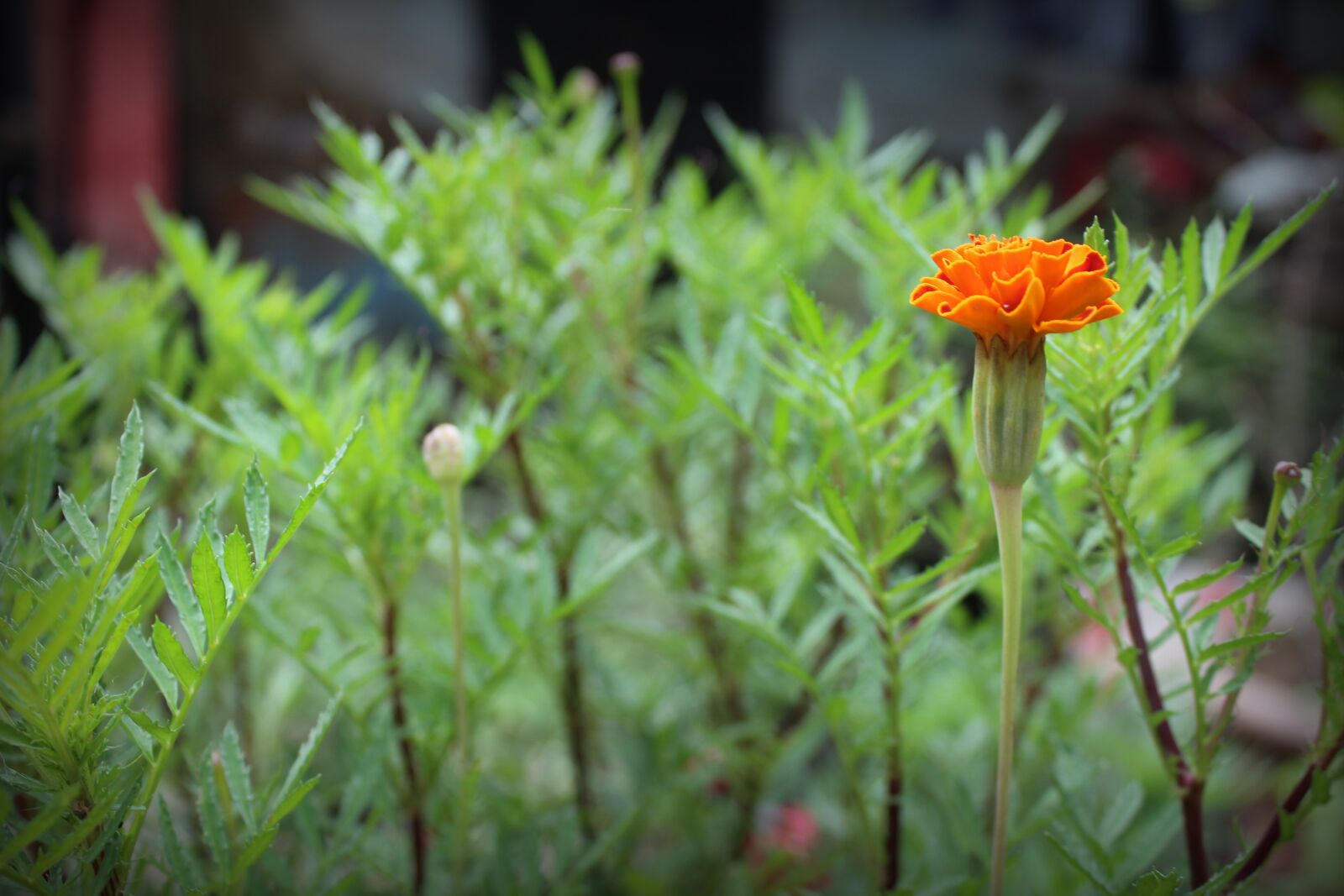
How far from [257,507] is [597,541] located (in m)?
0.16

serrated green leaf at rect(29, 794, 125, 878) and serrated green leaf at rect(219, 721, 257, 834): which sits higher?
serrated green leaf at rect(219, 721, 257, 834)

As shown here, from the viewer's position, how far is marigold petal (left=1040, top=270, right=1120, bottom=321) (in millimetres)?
190

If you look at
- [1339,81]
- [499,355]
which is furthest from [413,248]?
[1339,81]

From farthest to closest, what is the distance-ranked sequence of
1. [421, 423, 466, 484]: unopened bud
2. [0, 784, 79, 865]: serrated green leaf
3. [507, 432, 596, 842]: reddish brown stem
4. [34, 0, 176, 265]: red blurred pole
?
[34, 0, 176, 265]: red blurred pole
[507, 432, 596, 842]: reddish brown stem
[421, 423, 466, 484]: unopened bud
[0, 784, 79, 865]: serrated green leaf

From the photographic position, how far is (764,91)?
1810 mm

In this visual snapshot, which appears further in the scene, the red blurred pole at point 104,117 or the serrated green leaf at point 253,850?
the red blurred pole at point 104,117

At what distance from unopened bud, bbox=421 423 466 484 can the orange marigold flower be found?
13 centimetres

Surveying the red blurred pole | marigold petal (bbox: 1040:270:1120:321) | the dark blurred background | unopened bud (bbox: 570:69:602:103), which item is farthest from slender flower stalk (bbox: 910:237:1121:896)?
the red blurred pole

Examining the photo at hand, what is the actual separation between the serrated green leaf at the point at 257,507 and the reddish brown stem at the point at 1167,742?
21cm

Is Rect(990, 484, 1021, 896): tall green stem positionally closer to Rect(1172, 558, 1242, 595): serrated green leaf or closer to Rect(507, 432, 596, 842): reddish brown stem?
Rect(1172, 558, 1242, 595): serrated green leaf

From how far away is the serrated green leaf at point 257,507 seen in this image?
A: 8.4 inches

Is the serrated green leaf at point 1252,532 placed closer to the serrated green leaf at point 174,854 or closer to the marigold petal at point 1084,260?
the marigold petal at point 1084,260

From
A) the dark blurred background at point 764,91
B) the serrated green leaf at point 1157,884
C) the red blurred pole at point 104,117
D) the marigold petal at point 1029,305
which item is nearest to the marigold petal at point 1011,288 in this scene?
the marigold petal at point 1029,305

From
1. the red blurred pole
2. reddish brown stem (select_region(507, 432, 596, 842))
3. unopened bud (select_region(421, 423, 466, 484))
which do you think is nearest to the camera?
unopened bud (select_region(421, 423, 466, 484))
